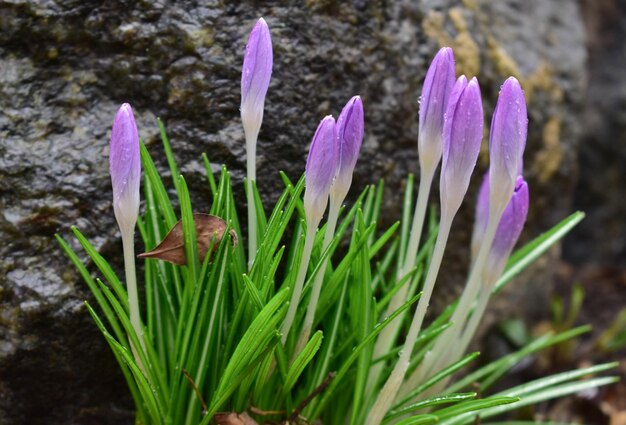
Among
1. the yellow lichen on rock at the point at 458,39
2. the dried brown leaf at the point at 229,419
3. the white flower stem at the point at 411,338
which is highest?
the yellow lichen on rock at the point at 458,39

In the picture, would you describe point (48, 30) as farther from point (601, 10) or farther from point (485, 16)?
point (601, 10)

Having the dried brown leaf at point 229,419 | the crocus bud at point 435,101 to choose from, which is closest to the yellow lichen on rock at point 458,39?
the crocus bud at point 435,101

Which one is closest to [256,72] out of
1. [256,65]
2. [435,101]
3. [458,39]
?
[256,65]

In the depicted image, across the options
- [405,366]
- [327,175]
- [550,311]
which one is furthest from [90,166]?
[550,311]

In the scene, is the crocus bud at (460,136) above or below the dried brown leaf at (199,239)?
above

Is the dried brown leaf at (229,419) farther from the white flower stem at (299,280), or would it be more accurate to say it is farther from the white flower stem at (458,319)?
the white flower stem at (458,319)

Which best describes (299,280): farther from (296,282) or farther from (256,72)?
(256,72)
